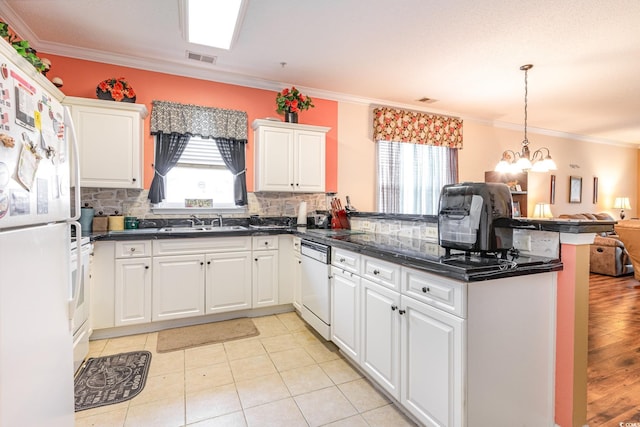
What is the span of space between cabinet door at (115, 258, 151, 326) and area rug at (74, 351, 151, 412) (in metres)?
0.40

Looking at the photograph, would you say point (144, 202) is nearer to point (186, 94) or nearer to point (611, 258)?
point (186, 94)

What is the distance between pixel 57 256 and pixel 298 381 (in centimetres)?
161

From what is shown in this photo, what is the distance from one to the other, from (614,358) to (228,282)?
3.39 m

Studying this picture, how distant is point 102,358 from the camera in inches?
96.8

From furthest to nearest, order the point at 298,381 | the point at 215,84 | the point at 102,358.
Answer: the point at 215,84
the point at 102,358
the point at 298,381

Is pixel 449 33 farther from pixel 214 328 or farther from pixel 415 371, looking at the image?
pixel 214 328

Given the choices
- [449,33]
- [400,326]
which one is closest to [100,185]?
[400,326]

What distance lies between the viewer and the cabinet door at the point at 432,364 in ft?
4.67

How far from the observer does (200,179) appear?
3.70 meters

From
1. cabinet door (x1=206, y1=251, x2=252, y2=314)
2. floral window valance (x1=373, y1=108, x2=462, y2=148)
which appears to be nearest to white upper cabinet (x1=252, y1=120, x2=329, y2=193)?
cabinet door (x1=206, y1=251, x2=252, y2=314)

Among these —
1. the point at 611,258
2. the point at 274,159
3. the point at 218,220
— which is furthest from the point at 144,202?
the point at 611,258

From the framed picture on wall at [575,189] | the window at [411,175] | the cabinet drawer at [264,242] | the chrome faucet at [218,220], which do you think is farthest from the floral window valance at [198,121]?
the framed picture on wall at [575,189]

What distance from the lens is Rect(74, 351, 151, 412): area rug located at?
1978mm

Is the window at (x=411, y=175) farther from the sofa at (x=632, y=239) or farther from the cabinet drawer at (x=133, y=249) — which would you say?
the cabinet drawer at (x=133, y=249)
